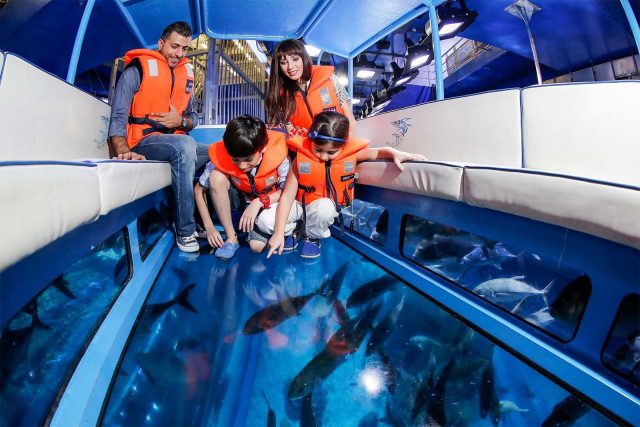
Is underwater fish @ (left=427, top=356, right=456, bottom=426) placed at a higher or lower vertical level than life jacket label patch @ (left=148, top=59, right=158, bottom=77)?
lower

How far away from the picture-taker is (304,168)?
1944 millimetres

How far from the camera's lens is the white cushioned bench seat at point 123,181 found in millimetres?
977

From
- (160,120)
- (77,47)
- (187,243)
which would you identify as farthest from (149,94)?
(187,243)

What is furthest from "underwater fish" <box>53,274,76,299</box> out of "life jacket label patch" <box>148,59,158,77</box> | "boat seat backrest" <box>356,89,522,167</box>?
"boat seat backrest" <box>356,89,522,167</box>

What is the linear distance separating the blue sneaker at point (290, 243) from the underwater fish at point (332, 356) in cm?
93

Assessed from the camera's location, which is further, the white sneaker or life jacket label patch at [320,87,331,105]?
life jacket label patch at [320,87,331,105]

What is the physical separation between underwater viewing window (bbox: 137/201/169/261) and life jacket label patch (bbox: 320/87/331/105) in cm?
152

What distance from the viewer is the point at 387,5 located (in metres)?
2.86

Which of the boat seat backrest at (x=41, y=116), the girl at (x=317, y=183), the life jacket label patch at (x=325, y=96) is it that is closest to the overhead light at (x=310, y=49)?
the life jacket label patch at (x=325, y=96)

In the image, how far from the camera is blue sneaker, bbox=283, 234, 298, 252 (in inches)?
82.7

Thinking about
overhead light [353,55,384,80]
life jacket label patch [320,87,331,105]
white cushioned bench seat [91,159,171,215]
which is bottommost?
white cushioned bench seat [91,159,171,215]

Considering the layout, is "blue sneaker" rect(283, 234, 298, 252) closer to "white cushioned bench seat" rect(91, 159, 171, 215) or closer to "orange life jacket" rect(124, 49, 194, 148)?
"white cushioned bench seat" rect(91, 159, 171, 215)

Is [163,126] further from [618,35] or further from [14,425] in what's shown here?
[618,35]

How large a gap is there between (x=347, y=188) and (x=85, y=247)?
1473mm
